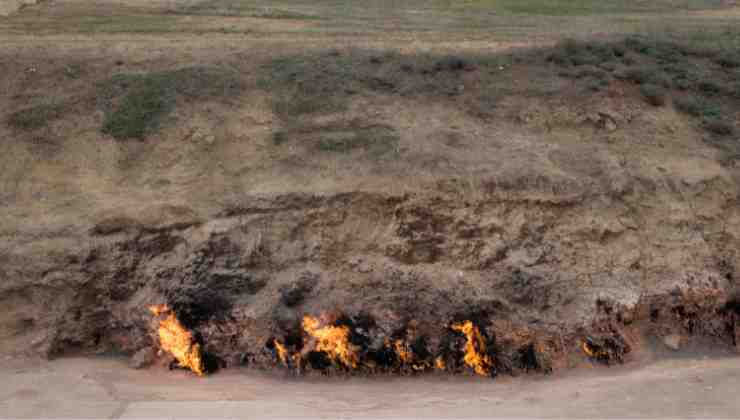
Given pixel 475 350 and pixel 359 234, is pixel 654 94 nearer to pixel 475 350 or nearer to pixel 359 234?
pixel 475 350

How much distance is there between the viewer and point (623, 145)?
13.2 meters

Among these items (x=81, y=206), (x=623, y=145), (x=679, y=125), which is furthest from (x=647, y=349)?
(x=81, y=206)

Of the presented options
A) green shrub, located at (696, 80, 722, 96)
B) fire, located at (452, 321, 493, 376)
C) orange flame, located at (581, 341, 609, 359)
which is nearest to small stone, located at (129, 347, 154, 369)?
fire, located at (452, 321, 493, 376)

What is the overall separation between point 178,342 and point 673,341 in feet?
27.6

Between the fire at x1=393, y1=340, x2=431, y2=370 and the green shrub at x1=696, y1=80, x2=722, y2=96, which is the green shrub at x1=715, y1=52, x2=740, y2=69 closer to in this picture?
the green shrub at x1=696, y1=80, x2=722, y2=96

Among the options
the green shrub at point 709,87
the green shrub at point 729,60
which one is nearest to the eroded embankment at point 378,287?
the green shrub at point 709,87

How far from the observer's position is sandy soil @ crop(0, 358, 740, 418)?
10078mm

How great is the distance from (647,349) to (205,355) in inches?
293

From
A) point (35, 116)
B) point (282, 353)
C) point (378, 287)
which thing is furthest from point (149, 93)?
point (378, 287)

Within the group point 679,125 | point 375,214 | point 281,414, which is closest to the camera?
point 281,414

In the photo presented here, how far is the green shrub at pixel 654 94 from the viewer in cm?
1405

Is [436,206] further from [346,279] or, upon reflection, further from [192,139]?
[192,139]

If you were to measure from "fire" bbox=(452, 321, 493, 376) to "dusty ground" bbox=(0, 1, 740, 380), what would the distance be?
150 mm

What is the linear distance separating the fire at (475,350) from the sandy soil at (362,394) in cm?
25
